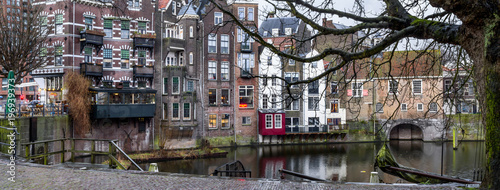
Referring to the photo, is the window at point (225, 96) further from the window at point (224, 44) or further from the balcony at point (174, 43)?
the balcony at point (174, 43)

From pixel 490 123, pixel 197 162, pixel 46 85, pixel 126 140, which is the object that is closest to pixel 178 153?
pixel 197 162

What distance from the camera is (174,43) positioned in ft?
113

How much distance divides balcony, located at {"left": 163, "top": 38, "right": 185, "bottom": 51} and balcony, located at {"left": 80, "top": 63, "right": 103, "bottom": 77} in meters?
6.18

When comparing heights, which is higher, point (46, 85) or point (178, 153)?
point (46, 85)

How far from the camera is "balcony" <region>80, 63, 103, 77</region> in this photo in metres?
29.7

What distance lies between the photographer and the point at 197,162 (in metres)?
30.0

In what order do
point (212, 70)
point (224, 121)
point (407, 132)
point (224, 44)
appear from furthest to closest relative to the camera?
point (407, 132)
point (224, 44)
point (224, 121)
point (212, 70)

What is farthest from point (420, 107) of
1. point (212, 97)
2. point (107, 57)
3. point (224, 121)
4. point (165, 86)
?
point (107, 57)

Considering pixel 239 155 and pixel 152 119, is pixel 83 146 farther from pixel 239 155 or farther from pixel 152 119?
pixel 239 155

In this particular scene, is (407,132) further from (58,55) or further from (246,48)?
(58,55)

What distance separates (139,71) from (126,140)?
599 centimetres

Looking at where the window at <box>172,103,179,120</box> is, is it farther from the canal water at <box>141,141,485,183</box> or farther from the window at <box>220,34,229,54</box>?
the window at <box>220,34,229,54</box>

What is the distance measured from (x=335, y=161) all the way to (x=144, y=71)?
18.0m

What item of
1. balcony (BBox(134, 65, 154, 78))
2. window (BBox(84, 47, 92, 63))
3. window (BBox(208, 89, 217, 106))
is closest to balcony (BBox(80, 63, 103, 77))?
window (BBox(84, 47, 92, 63))
